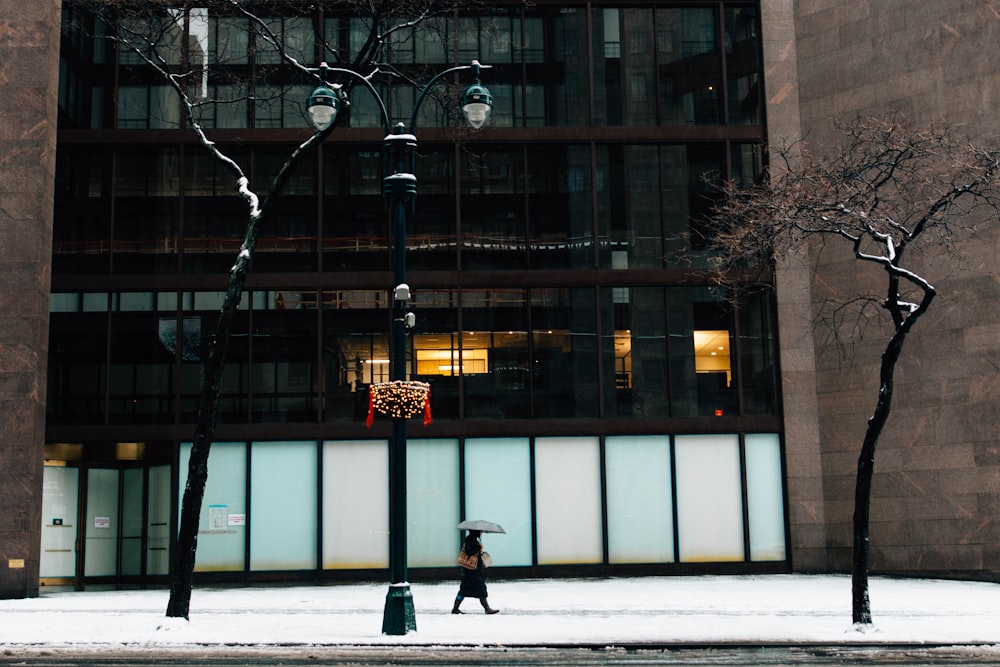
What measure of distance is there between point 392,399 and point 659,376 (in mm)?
11841

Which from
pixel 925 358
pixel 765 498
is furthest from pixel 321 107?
pixel 925 358

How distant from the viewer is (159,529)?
26.1 metres

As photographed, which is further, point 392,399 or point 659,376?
point 659,376

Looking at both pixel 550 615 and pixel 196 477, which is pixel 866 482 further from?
pixel 196 477

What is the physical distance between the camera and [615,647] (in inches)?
603

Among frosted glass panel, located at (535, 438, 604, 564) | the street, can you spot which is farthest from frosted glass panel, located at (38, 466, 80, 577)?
the street

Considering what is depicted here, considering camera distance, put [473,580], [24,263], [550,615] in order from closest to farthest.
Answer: [473,580] → [550,615] → [24,263]

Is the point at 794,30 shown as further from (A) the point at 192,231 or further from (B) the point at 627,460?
(A) the point at 192,231

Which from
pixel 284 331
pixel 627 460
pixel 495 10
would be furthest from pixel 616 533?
pixel 495 10

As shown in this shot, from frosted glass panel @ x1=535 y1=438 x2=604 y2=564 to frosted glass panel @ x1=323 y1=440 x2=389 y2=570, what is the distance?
381cm

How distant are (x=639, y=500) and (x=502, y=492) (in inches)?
134

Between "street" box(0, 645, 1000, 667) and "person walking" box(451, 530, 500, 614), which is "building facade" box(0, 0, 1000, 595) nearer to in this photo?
"person walking" box(451, 530, 500, 614)

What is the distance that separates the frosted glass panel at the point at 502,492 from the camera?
2592 centimetres

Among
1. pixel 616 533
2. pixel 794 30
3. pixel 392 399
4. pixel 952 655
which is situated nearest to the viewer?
pixel 952 655
